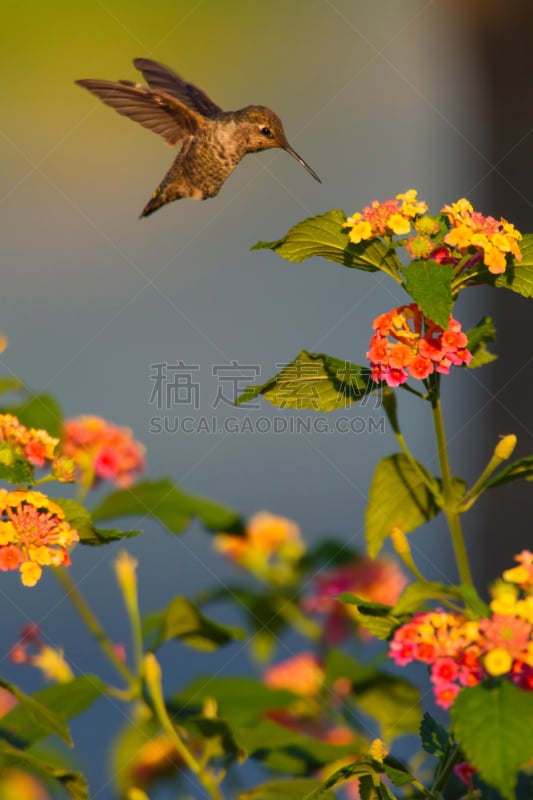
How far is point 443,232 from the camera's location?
0.80 meters

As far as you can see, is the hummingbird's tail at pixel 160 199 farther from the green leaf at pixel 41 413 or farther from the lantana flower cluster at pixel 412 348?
the lantana flower cluster at pixel 412 348

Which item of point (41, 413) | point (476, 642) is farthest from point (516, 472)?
point (41, 413)

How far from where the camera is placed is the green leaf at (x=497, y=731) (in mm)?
571

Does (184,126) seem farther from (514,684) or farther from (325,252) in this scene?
(514,684)

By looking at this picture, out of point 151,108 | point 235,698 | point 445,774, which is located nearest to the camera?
point 445,774

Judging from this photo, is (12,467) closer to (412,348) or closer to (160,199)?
(412,348)

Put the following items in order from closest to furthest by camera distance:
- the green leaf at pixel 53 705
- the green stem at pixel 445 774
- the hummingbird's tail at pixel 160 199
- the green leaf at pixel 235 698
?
the green stem at pixel 445 774 → the green leaf at pixel 53 705 → the green leaf at pixel 235 698 → the hummingbird's tail at pixel 160 199

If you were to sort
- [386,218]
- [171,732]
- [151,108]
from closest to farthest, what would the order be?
[386,218], [171,732], [151,108]

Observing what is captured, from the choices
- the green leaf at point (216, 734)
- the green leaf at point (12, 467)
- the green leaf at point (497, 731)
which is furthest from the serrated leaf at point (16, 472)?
the green leaf at point (497, 731)

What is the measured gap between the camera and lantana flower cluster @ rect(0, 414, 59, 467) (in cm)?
85

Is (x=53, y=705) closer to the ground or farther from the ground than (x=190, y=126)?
closer to the ground

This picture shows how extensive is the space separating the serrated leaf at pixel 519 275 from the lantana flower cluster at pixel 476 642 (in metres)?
0.24

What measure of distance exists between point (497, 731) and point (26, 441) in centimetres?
48

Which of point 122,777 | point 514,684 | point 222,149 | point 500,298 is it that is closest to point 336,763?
point 122,777
